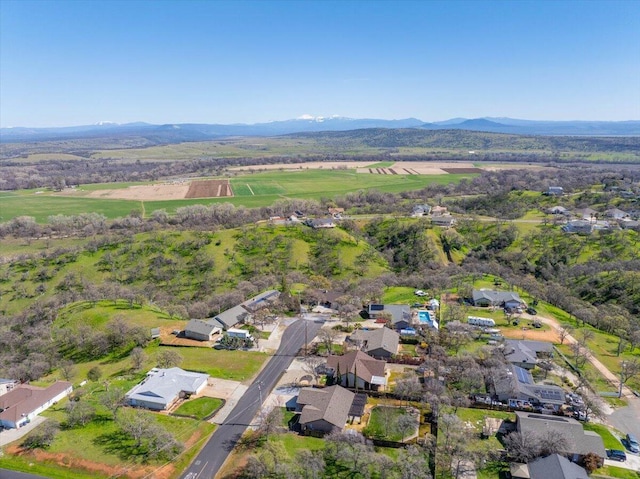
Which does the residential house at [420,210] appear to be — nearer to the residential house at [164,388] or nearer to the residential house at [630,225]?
the residential house at [630,225]

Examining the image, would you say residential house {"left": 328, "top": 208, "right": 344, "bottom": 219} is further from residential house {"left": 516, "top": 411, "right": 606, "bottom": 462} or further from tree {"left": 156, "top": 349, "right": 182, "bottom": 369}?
residential house {"left": 516, "top": 411, "right": 606, "bottom": 462}

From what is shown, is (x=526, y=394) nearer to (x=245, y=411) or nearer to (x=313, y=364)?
(x=313, y=364)

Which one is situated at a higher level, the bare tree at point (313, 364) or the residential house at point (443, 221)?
the residential house at point (443, 221)

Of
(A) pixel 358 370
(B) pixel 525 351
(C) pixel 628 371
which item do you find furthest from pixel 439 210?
(A) pixel 358 370

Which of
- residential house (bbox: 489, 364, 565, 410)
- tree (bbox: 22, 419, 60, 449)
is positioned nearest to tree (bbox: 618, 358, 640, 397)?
residential house (bbox: 489, 364, 565, 410)

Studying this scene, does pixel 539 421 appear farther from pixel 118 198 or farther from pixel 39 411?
pixel 118 198

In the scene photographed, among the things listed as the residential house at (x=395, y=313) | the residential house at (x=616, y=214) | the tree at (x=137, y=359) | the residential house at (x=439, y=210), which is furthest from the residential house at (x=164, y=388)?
the residential house at (x=616, y=214)
